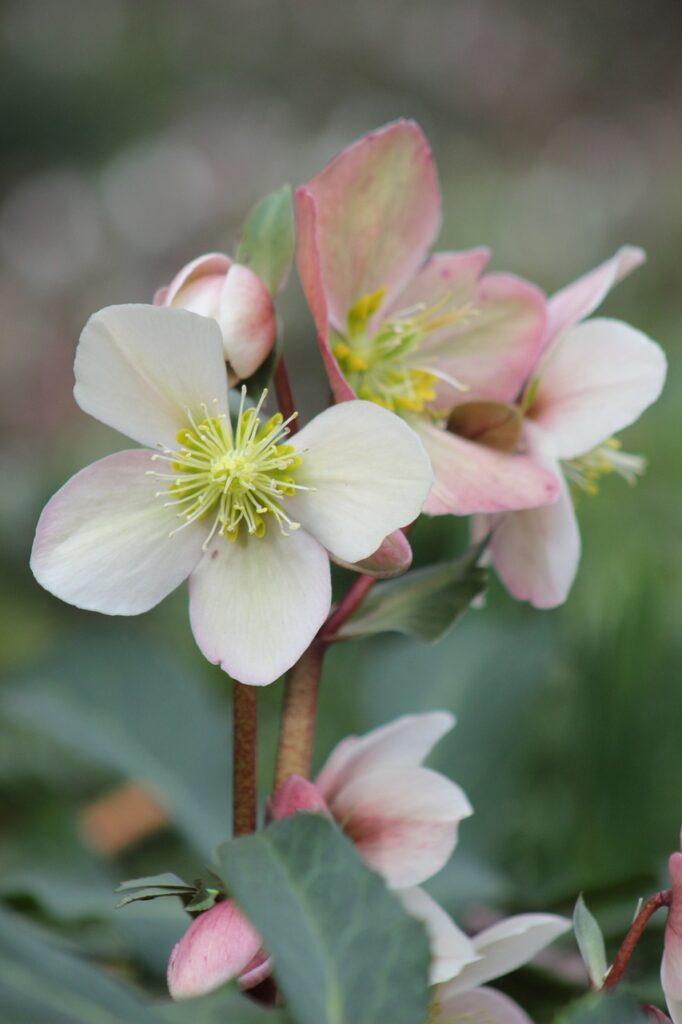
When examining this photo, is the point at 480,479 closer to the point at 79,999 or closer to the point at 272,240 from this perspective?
the point at 272,240

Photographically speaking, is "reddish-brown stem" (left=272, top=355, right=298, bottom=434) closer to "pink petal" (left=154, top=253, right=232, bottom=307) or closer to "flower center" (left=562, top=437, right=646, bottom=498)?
"pink petal" (left=154, top=253, right=232, bottom=307)

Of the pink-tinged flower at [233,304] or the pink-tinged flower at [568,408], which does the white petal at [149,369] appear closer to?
the pink-tinged flower at [233,304]

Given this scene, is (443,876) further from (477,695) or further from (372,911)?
(372,911)

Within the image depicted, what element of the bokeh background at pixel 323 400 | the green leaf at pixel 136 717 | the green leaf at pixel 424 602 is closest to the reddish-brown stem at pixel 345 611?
the green leaf at pixel 424 602

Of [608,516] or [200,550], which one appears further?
[608,516]

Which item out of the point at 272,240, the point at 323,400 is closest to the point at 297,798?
the point at 272,240

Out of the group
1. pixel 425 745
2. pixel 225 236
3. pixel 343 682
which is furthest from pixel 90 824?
pixel 225 236

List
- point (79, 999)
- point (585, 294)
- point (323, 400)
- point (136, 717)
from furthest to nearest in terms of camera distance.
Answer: point (323, 400) → point (136, 717) → point (585, 294) → point (79, 999)
